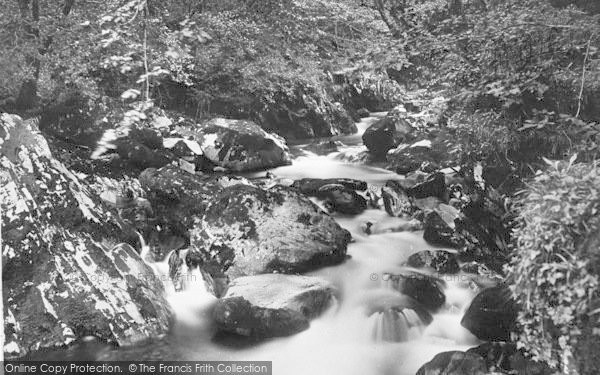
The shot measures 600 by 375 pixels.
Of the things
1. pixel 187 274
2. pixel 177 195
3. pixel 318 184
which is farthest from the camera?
pixel 318 184

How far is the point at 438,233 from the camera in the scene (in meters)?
8.54

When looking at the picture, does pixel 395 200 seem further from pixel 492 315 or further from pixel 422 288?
pixel 492 315

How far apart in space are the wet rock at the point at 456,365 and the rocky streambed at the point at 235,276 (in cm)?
2

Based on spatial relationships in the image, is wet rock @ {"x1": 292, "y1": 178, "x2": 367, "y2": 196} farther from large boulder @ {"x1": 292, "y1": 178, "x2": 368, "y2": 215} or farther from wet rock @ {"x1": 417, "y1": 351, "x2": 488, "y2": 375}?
wet rock @ {"x1": 417, "y1": 351, "x2": 488, "y2": 375}

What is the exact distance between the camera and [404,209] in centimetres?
989

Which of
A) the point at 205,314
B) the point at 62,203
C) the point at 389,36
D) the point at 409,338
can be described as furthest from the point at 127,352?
the point at 389,36

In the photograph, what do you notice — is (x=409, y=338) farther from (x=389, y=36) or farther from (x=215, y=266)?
(x=389, y=36)

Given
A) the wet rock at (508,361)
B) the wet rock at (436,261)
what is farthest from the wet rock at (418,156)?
the wet rock at (508,361)

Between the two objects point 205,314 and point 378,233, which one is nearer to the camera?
point 205,314

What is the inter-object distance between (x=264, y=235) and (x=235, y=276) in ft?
2.73

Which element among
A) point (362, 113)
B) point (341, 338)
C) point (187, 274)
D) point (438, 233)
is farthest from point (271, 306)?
point (362, 113)

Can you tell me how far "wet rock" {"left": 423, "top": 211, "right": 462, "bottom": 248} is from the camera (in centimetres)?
837

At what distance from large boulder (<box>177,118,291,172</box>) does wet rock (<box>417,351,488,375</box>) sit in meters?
8.45

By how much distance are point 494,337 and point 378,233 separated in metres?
3.65
